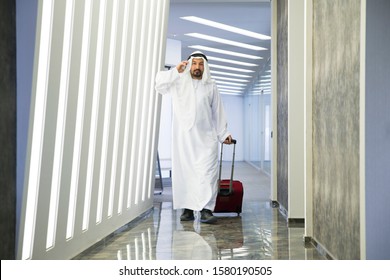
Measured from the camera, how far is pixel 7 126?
8.74 feet

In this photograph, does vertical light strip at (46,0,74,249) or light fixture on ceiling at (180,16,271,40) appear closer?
vertical light strip at (46,0,74,249)

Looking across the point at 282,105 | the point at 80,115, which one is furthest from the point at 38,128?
the point at 282,105

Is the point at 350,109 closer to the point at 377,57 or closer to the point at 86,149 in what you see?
the point at 377,57

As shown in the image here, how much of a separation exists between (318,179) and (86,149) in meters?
1.73

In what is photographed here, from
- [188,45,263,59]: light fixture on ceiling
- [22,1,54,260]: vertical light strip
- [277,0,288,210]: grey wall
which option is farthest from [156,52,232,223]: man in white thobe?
[188,45,263,59]: light fixture on ceiling

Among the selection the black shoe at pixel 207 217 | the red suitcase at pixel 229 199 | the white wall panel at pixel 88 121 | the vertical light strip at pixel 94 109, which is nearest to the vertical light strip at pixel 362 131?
the white wall panel at pixel 88 121

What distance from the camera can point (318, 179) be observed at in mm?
4184

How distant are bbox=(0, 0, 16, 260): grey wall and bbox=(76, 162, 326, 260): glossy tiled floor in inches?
49.9

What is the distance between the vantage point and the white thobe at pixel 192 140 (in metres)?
6.03

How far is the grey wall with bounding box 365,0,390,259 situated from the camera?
2.77m

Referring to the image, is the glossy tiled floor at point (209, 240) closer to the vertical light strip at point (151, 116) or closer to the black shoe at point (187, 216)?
the black shoe at point (187, 216)

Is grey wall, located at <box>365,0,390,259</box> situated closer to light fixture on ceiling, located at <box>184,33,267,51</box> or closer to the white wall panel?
the white wall panel

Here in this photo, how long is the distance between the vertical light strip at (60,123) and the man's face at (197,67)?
2.77m
